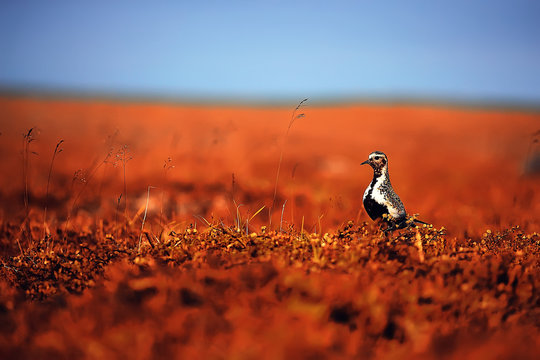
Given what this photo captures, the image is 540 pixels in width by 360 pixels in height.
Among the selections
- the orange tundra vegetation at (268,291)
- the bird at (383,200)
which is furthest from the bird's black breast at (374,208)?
the orange tundra vegetation at (268,291)

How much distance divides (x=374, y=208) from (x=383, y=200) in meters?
0.13

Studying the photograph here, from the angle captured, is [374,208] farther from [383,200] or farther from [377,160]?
[377,160]

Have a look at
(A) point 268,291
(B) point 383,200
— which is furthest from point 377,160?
(A) point 268,291

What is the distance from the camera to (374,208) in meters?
4.09

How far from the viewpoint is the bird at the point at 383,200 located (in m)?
4.02

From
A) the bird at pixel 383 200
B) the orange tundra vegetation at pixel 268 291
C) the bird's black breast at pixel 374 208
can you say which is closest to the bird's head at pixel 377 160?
the bird at pixel 383 200

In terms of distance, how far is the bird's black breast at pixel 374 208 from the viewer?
4039mm

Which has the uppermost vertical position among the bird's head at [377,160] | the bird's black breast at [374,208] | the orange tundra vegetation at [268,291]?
the bird's head at [377,160]

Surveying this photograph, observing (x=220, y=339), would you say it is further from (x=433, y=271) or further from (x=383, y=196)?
(x=383, y=196)

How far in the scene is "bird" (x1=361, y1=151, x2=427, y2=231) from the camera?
4016mm

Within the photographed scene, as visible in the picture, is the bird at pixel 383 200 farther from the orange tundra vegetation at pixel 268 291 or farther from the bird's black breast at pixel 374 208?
the orange tundra vegetation at pixel 268 291

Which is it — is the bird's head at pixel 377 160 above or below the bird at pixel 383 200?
above

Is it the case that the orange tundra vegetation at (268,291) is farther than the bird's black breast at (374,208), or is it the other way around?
the bird's black breast at (374,208)

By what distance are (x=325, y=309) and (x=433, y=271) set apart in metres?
1.11
